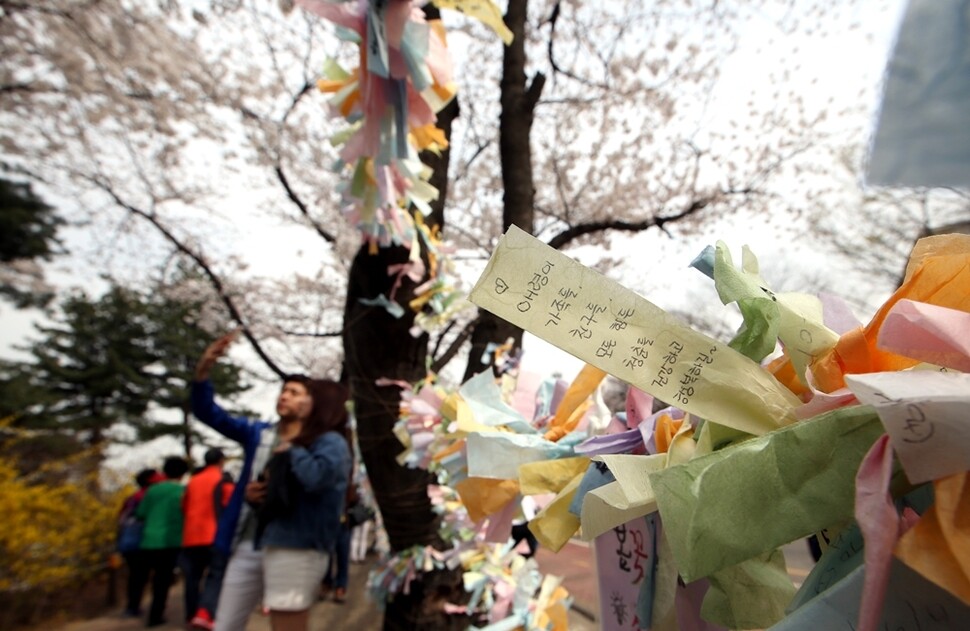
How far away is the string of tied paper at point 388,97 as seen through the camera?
830 millimetres

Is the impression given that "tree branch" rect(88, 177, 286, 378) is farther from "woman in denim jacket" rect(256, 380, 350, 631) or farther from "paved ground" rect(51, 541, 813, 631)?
"woman in denim jacket" rect(256, 380, 350, 631)

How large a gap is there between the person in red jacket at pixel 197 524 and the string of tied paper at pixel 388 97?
88.9 inches

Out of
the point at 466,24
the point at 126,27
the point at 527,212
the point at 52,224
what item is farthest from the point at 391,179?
the point at 52,224

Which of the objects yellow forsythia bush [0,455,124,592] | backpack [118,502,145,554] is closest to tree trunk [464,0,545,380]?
backpack [118,502,145,554]

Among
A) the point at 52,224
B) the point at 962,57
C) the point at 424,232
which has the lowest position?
the point at 962,57

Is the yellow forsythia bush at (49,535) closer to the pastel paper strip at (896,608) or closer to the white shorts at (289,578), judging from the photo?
the white shorts at (289,578)

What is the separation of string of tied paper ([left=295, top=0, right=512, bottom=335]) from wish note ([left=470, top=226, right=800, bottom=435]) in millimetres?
669

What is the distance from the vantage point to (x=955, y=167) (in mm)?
282

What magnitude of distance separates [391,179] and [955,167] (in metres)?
Answer: 1.07

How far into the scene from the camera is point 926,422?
0.20m

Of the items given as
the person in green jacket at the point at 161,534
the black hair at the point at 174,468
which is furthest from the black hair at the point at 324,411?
the black hair at the point at 174,468

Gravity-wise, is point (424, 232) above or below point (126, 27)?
below

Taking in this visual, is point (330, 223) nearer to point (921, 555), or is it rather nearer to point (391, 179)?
point (391, 179)

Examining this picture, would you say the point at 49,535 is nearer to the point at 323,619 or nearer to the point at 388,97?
the point at 323,619
